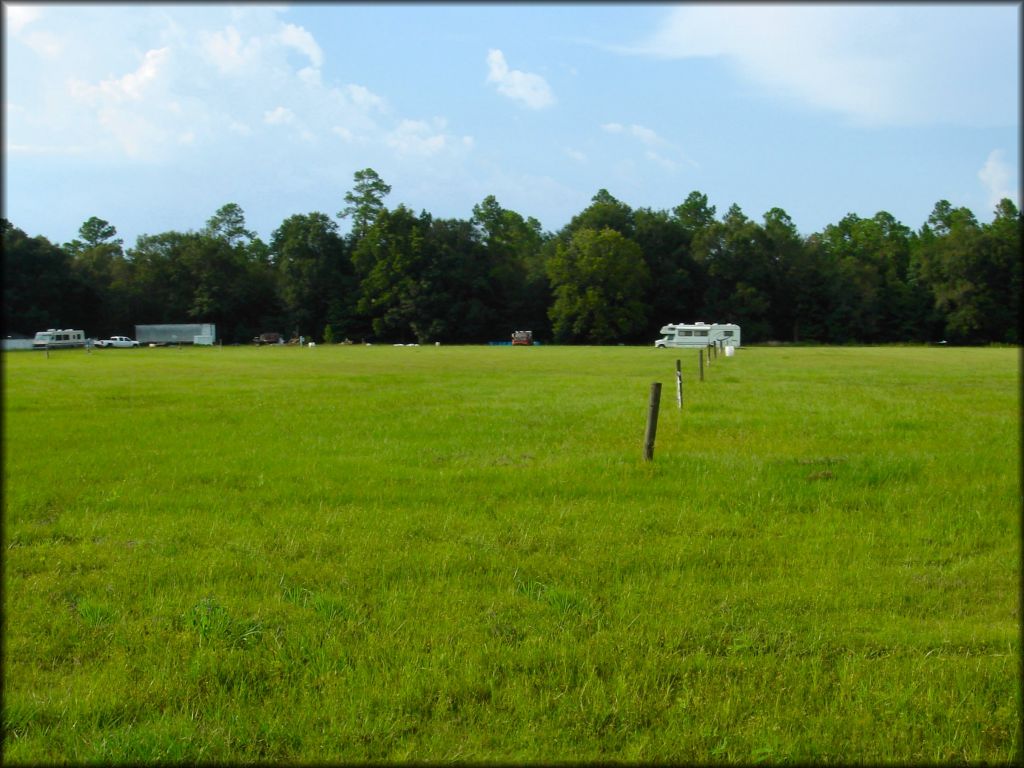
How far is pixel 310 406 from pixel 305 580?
14434mm

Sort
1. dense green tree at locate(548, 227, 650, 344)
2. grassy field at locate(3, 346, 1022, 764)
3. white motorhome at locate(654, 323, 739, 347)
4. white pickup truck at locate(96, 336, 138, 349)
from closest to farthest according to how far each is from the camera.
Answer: grassy field at locate(3, 346, 1022, 764) → white motorhome at locate(654, 323, 739, 347) → white pickup truck at locate(96, 336, 138, 349) → dense green tree at locate(548, 227, 650, 344)

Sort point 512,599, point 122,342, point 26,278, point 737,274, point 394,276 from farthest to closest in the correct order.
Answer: point 737,274 < point 122,342 < point 394,276 < point 512,599 < point 26,278

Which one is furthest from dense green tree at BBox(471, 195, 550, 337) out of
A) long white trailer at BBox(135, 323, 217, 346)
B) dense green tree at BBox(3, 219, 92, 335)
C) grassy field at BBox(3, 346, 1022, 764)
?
dense green tree at BBox(3, 219, 92, 335)

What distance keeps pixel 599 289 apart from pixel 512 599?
8447 centimetres

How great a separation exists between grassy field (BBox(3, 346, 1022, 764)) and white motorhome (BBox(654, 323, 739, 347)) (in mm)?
60562

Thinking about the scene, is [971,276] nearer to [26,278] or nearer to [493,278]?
[26,278]

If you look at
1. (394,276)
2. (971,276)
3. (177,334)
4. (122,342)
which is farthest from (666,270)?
(971,276)

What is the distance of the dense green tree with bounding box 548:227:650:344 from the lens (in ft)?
294

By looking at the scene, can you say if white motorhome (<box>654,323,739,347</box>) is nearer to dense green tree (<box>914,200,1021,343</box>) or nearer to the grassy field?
dense green tree (<box>914,200,1021,343</box>)

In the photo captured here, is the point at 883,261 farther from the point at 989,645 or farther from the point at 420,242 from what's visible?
the point at 989,645

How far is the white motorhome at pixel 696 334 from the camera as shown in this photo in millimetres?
73562

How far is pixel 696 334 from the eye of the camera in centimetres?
7825

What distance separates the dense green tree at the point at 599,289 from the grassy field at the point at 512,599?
249 ft

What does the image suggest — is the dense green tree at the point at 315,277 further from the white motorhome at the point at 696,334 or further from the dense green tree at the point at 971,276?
the dense green tree at the point at 971,276
